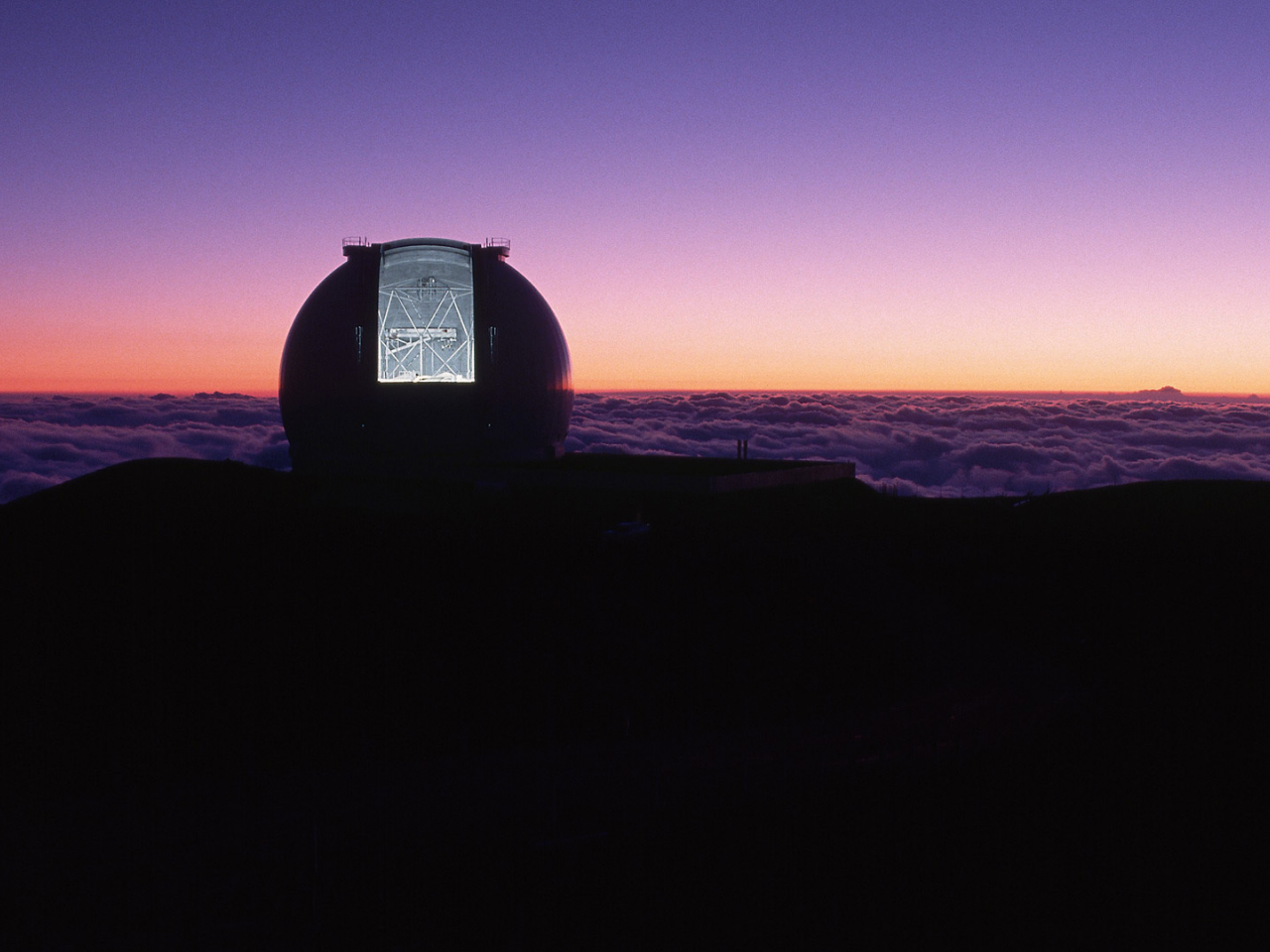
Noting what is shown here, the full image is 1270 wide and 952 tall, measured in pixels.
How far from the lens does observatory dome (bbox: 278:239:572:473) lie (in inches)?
1126

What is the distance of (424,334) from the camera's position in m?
28.8

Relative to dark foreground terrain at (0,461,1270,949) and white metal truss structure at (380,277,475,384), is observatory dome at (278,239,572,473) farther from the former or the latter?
dark foreground terrain at (0,461,1270,949)

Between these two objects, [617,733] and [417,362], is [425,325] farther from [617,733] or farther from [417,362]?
[617,733]

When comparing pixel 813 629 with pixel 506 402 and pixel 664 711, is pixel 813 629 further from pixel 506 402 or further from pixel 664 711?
pixel 506 402

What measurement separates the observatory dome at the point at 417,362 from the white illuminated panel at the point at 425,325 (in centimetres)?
3

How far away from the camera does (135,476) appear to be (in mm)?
37250

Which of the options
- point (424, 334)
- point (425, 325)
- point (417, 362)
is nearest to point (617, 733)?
point (417, 362)

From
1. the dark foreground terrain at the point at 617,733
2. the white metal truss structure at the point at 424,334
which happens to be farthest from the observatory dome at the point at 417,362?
the dark foreground terrain at the point at 617,733

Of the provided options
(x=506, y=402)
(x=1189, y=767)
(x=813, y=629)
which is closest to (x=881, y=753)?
(x=1189, y=767)

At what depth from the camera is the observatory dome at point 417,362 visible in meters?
28.6

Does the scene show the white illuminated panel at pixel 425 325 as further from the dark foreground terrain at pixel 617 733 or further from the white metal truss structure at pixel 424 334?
the dark foreground terrain at pixel 617 733

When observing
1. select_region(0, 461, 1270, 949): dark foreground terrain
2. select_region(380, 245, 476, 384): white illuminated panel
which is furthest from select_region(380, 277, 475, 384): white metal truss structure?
select_region(0, 461, 1270, 949): dark foreground terrain

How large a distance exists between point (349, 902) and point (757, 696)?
7959mm

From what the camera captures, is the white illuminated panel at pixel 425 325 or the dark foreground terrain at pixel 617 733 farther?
the white illuminated panel at pixel 425 325
